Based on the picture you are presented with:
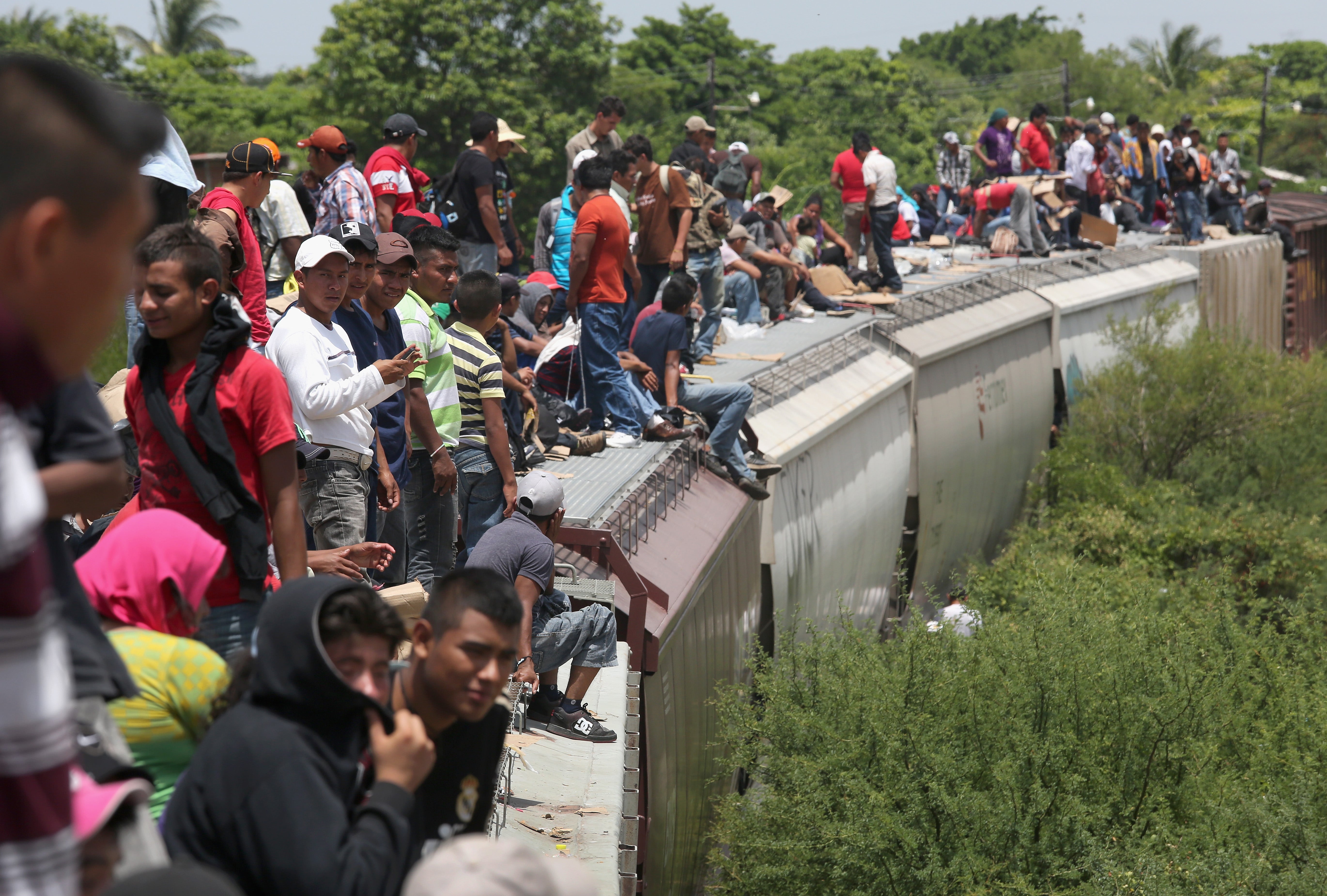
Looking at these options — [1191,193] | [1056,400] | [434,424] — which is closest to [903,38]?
[1191,193]

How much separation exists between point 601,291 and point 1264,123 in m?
59.4

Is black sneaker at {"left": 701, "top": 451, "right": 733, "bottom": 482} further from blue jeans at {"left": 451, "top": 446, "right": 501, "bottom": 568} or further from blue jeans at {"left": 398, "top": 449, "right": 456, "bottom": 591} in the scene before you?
blue jeans at {"left": 398, "top": 449, "right": 456, "bottom": 591}

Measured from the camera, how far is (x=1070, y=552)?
728 inches

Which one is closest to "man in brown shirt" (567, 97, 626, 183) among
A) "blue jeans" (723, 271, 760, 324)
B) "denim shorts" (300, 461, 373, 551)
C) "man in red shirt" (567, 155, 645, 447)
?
"man in red shirt" (567, 155, 645, 447)

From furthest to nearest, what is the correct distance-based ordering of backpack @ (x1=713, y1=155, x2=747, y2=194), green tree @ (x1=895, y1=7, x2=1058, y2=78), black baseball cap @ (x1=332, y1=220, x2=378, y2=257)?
green tree @ (x1=895, y1=7, x2=1058, y2=78) < backpack @ (x1=713, y1=155, x2=747, y2=194) < black baseball cap @ (x1=332, y1=220, x2=378, y2=257)

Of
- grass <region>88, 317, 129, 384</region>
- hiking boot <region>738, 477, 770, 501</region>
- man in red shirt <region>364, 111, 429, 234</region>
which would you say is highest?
man in red shirt <region>364, 111, 429, 234</region>

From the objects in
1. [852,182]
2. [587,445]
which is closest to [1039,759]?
[587,445]

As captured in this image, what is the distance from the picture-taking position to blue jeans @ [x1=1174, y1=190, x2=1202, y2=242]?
86.3ft

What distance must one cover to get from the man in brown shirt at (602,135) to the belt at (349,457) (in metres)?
6.19

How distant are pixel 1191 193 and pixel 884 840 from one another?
21444mm

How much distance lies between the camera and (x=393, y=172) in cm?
869

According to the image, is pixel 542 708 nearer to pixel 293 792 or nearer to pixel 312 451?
pixel 312 451

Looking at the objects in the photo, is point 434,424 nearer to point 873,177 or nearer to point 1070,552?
point 873,177

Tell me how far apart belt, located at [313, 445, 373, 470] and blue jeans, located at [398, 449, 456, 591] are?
3.27 ft
